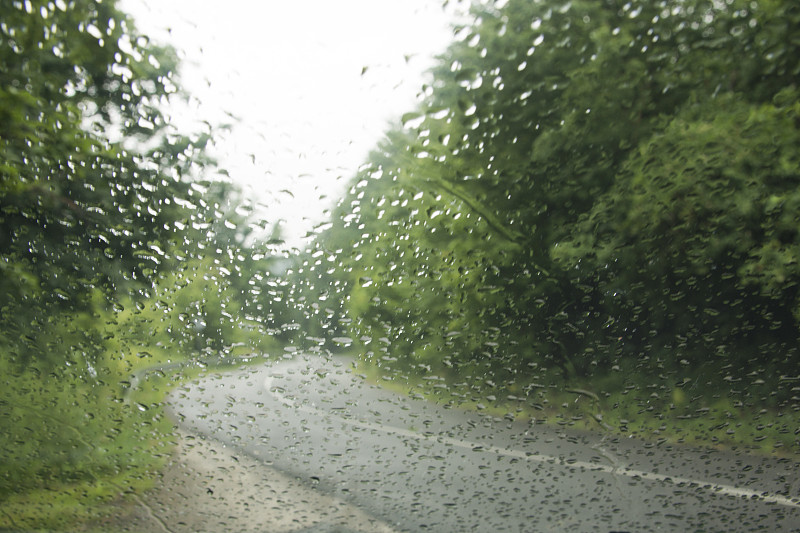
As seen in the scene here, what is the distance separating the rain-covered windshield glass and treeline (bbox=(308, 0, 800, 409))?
1 cm

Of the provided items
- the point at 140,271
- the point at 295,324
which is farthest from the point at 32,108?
the point at 295,324

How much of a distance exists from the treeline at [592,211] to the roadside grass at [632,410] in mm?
33

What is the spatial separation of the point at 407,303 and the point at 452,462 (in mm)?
653

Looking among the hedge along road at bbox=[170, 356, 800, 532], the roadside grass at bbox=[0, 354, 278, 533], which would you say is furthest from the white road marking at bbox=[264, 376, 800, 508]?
the roadside grass at bbox=[0, 354, 278, 533]

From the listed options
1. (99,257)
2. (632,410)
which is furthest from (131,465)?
(632,410)

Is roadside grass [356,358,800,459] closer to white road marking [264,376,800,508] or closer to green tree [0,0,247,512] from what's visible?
white road marking [264,376,800,508]

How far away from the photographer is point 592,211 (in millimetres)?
2488

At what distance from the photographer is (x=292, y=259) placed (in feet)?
8.34

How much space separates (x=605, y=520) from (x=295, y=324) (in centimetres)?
141

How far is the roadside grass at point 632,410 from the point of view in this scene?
2.63 m

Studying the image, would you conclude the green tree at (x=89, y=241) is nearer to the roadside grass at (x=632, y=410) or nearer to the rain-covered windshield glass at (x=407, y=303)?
the rain-covered windshield glass at (x=407, y=303)

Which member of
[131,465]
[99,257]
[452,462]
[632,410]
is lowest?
[131,465]

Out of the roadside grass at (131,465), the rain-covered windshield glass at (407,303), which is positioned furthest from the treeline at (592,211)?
the roadside grass at (131,465)

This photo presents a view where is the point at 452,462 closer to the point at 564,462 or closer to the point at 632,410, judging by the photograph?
the point at 564,462
